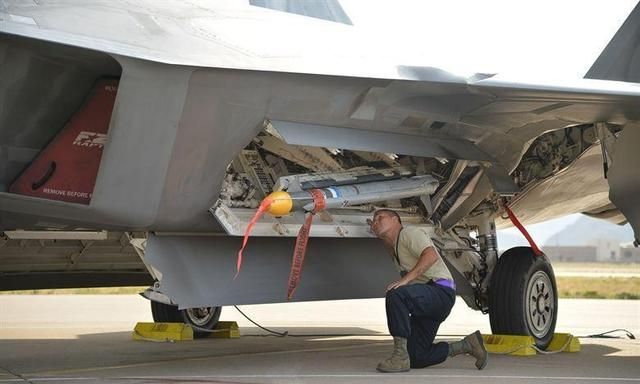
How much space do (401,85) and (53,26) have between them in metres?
2.42

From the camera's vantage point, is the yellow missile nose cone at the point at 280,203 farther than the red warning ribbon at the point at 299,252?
No

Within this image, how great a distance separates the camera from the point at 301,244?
7.57 meters

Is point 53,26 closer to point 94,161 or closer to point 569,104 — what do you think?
point 94,161

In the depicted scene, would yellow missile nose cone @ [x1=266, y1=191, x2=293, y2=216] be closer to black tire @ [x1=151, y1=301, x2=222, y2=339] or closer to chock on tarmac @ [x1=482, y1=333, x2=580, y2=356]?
chock on tarmac @ [x1=482, y1=333, x2=580, y2=356]

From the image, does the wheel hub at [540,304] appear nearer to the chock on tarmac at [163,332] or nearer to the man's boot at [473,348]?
the man's boot at [473,348]

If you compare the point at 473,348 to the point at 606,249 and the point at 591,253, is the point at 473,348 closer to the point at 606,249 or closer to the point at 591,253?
the point at 591,253

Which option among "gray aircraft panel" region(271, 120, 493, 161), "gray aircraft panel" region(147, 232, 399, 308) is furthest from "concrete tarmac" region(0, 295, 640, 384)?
"gray aircraft panel" region(271, 120, 493, 161)

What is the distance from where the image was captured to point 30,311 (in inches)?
646

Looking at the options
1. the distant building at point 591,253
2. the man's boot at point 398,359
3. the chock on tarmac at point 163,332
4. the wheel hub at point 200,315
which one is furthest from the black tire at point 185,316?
the distant building at point 591,253

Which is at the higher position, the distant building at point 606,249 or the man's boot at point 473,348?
the man's boot at point 473,348

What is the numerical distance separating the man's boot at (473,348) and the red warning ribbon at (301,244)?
4.00ft

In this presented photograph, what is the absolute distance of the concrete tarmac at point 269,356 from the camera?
716 cm

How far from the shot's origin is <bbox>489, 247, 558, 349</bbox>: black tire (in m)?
9.07

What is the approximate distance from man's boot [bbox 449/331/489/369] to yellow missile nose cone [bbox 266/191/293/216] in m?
1.60
